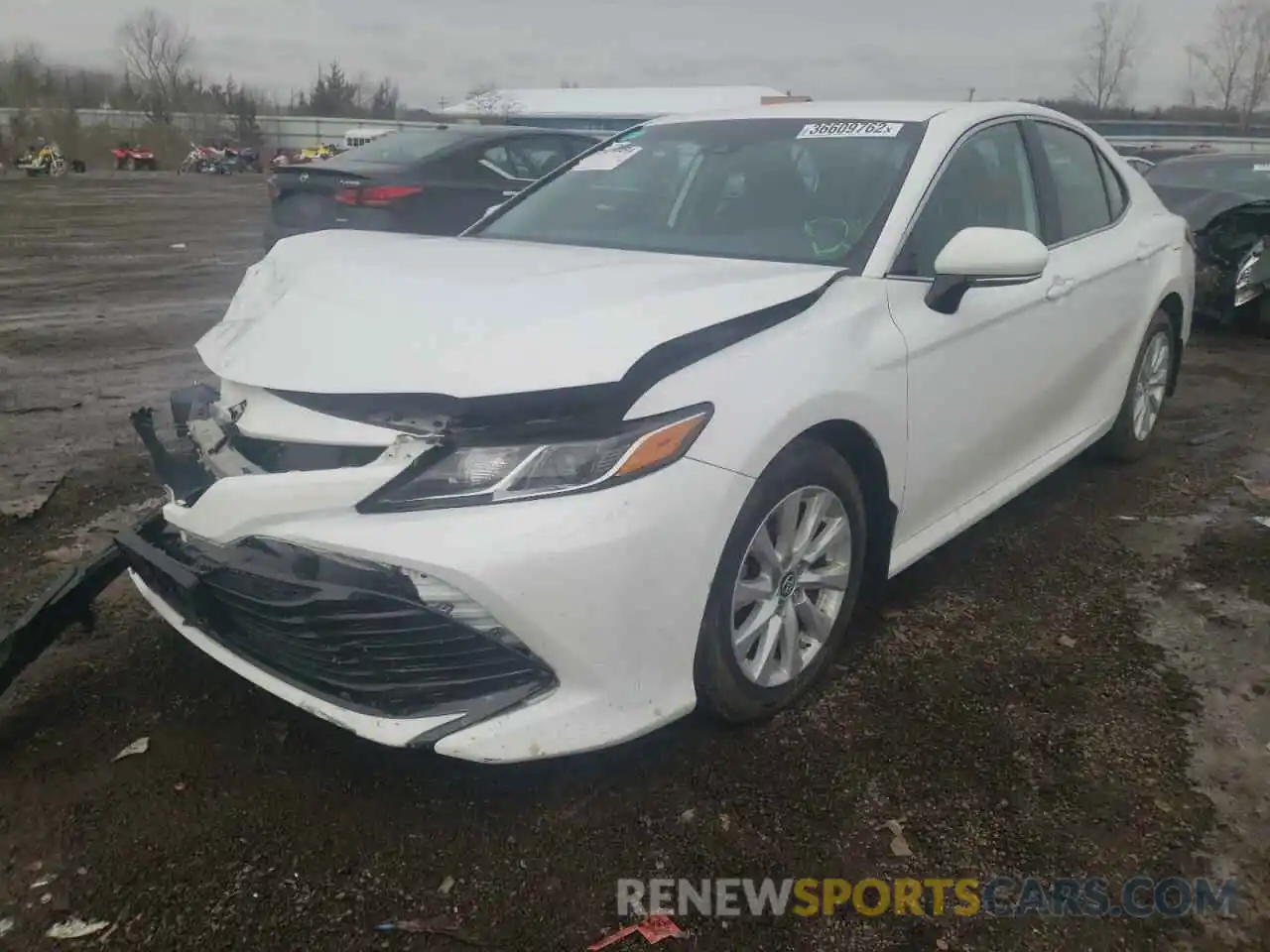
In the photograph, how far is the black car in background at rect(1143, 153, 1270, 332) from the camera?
7562 millimetres

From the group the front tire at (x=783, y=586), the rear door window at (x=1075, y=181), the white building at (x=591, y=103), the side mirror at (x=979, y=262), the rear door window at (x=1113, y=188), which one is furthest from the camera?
the white building at (x=591, y=103)

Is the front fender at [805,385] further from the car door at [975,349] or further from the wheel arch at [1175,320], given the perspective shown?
Result: the wheel arch at [1175,320]

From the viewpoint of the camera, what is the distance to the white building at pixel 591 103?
51.7 meters

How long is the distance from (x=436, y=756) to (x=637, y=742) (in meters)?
0.49

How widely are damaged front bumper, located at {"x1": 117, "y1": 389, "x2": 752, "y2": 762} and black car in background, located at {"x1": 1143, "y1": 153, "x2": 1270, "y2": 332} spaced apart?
21.5 ft

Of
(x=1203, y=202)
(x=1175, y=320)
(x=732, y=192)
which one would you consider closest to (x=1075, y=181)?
(x=1175, y=320)

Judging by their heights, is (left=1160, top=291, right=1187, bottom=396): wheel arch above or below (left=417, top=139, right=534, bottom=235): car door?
below

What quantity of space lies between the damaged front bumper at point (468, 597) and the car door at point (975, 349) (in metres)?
0.90

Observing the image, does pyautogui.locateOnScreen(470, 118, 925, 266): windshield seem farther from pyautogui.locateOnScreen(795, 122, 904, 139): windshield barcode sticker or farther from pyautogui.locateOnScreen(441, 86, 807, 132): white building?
pyautogui.locateOnScreen(441, 86, 807, 132): white building

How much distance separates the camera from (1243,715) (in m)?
2.71

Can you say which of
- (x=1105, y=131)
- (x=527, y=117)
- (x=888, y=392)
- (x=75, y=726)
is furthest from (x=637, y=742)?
(x=527, y=117)

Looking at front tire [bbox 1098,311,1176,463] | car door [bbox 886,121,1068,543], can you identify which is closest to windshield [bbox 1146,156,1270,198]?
front tire [bbox 1098,311,1176,463]

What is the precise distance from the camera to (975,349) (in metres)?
3.04

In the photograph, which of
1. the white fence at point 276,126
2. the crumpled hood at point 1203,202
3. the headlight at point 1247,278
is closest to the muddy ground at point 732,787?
the headlight at point 1247,278
